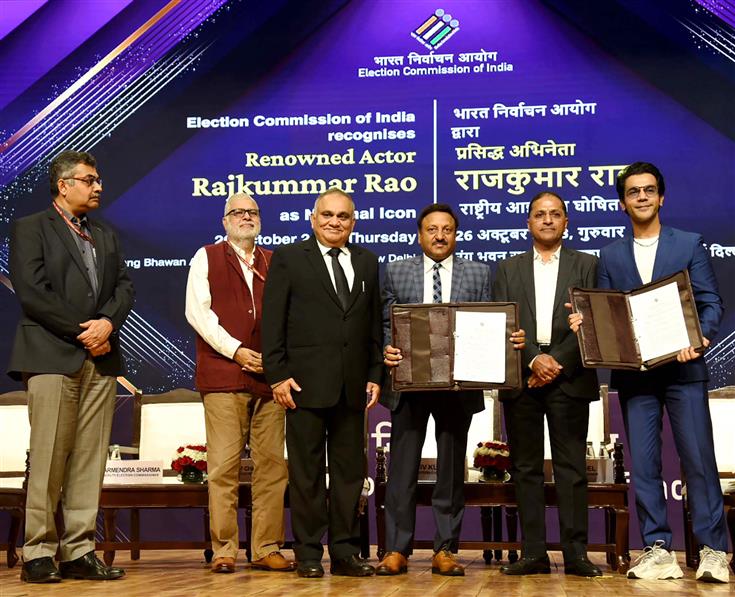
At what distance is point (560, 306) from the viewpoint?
452cm

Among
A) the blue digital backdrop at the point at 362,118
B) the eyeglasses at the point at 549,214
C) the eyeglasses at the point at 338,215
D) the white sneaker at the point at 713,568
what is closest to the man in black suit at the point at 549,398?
the eyeglasses at the point at 549,214

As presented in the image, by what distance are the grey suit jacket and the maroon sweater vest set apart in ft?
1.85

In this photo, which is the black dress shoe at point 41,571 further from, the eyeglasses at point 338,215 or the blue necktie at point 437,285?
the blue necktie at point 437,285

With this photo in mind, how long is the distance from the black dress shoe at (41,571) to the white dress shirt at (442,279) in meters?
1.90

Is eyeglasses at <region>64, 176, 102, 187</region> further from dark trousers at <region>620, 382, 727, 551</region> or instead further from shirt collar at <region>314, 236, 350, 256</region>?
dark trousers at <region>620, 382, 727, 551</region>

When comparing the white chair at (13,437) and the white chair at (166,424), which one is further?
the white chair at (166,424)

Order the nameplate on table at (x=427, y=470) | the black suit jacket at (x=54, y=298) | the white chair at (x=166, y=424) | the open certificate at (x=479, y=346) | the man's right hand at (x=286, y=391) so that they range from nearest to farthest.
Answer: the black suit jacket at (x=54, y=298), the open certificate at (x=479, y=346), the man's right hand at (x=286, y=391), the nameplate on table at (x=427, y=470), the white chair at (x=166, y=424)

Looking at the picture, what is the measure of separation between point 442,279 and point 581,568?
4.49 feet

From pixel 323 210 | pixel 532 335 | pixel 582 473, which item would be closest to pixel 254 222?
pixel 323 210

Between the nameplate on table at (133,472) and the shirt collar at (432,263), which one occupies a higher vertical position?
the shirt collar at (432,263)

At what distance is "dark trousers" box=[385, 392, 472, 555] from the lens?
454 cm

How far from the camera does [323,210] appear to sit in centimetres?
454

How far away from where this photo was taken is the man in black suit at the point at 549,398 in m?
4.46

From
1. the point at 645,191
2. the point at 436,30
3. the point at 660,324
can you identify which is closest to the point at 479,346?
the point at 660,324
